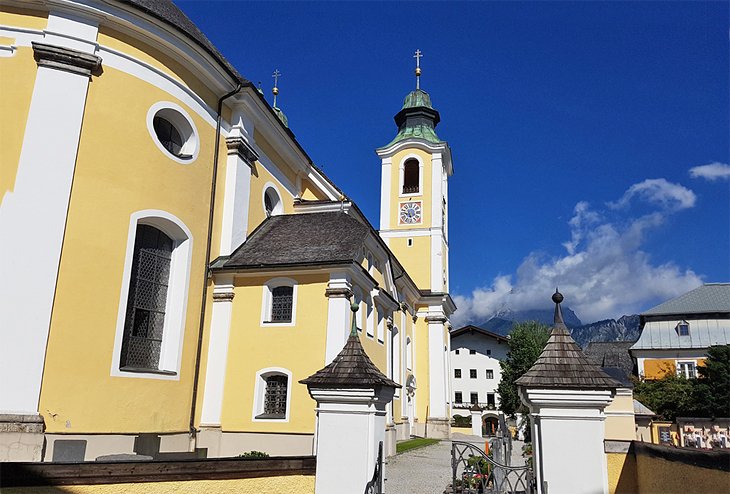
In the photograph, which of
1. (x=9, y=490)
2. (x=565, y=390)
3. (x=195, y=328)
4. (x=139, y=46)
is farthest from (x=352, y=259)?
(x=9, y=490)

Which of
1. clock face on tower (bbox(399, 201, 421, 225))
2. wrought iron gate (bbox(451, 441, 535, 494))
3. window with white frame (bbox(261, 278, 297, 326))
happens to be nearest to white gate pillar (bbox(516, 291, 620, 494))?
wrought iron gate (bbox(451, 441, 535, 494))

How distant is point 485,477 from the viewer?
11711mm

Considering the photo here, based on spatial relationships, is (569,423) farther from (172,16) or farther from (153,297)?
(172,16)

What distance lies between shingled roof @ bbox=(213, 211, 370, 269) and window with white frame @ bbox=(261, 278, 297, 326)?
2.03 feet

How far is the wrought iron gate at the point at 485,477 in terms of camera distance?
7223mm

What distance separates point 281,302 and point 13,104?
803 cm

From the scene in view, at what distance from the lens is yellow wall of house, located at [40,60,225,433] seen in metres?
11.4

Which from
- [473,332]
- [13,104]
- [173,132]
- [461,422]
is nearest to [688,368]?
[461,422]

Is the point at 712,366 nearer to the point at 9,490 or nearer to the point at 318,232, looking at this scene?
the point at 318,232

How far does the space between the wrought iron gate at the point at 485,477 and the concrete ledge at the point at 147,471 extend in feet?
8.94

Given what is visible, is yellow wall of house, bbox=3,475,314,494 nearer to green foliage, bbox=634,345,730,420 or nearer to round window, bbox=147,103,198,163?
round window, bbox=147,103,198,163

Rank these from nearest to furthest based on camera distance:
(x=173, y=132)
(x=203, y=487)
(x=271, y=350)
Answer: (x=203, y=487) → (x=173, y=132) → (x=271, y=350)

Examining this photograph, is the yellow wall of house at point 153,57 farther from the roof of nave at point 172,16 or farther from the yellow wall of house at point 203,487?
the yellow wall of house at point 203,487

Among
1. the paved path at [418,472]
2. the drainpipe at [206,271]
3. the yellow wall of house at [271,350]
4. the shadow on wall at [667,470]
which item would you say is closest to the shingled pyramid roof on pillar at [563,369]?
the shadow on wall at [667,470]
